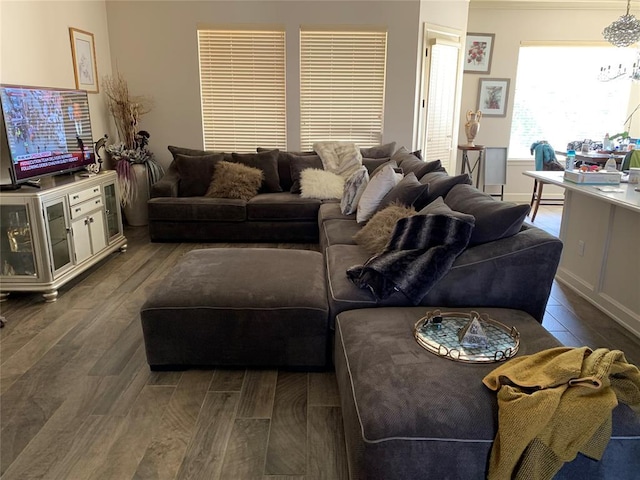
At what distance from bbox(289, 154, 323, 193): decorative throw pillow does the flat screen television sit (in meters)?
2.01

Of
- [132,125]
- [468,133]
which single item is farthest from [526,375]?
[468,133]

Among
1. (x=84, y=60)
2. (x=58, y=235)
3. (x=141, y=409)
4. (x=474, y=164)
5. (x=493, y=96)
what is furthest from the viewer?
(x=474, y=164)

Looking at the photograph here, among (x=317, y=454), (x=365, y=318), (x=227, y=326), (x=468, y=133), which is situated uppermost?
(x=468, y=133)

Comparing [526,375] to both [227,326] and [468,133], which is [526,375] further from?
[468,133]

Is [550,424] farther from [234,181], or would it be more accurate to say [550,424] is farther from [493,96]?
[493,96]

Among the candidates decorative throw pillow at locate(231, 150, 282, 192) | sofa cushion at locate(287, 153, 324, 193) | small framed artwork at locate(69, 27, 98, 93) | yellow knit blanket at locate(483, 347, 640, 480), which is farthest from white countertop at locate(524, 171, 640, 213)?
small framed artwork at locate(69, 27, 98, 93)

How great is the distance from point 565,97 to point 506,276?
6.13 metres

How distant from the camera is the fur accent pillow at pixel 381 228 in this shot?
9.25 ft

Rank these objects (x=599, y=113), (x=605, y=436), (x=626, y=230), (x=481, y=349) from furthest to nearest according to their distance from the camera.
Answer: (x=599, y=113) < (x=626, y=230) < (x=481, y=349) < (x=605, y=436)

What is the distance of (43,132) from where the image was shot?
12.0 ft

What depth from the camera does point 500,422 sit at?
4.80ft

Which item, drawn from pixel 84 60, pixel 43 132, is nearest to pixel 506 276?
pixel 43 132

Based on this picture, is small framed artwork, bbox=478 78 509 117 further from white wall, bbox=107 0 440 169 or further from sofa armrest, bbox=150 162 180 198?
sofa armrest, bbox=150 162 180 198

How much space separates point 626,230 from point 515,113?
455 centimetres
